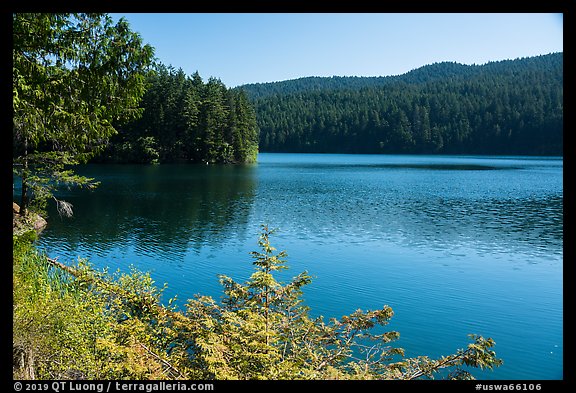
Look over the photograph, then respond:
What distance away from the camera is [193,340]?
549 centimetres

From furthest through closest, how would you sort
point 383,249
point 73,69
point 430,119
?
point 430,119 → point 383,249 → point 73,69

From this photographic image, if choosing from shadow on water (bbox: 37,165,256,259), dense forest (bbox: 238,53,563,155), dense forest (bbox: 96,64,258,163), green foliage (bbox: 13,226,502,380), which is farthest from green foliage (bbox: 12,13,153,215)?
dense forest (bbox: 238,53,563,155)

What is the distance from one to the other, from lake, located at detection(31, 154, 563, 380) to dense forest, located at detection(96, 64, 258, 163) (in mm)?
28827

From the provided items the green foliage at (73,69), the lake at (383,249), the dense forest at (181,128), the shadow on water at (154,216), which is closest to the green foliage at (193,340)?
the green foliage at (73,69)

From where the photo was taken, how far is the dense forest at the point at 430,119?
369ft

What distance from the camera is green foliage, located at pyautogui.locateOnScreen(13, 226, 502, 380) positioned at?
473 centimetres

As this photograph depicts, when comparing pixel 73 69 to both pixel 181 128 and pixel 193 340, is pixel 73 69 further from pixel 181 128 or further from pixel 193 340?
pixel 181 128

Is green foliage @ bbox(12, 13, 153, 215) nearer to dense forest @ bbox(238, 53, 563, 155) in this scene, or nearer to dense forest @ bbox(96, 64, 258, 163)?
dense forest @ bbox(96, 64, 258, 163)

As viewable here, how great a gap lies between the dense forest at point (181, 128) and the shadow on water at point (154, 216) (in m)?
24.2

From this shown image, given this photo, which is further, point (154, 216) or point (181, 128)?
point (181, 128)

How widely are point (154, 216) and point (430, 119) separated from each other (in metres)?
118

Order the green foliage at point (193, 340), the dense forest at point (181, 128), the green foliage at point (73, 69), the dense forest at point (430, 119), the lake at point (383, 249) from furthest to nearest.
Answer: the dense forest at point (430, 119)
the dense forest at point (181, 128)
the lake at point (383, 249)
the green foliage at point (73, 69)
the green foliage at point (193, 340)

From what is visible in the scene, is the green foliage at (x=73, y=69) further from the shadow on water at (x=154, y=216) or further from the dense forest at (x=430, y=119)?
the dense forest at (x=430, y=119)

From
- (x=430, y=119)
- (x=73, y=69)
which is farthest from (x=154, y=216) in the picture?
(x=430, y=119)
